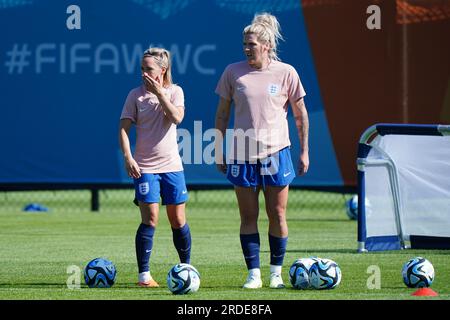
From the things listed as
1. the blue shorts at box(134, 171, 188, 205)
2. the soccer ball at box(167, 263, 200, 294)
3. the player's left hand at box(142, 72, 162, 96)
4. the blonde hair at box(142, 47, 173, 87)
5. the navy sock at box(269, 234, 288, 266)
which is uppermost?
the blonde hair at box(142, 47, 173, 87)

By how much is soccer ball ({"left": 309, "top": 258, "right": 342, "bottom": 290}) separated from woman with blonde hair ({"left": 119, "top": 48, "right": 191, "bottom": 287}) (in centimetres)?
132

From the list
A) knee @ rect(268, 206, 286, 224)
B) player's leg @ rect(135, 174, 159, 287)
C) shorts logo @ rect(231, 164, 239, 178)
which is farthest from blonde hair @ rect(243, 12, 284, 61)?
player's leg @ rect(135, 174, 159, 287)

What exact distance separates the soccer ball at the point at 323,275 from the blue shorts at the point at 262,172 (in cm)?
70

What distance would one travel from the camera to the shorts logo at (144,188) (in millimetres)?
9195

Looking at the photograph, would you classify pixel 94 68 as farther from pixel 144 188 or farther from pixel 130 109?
pixel 144 188

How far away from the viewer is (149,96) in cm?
941

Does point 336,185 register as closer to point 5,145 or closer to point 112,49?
point 112,49

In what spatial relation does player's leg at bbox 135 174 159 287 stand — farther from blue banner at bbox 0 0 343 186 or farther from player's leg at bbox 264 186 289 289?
blue banner at bbox 0 0 343 186

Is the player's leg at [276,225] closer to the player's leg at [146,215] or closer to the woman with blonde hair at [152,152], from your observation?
the woman with blonde hair at [152,152]

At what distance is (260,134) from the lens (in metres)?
8.85

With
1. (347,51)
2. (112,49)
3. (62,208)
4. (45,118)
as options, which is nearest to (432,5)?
(347,51)

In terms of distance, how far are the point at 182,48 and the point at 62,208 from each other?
5441 millimetres

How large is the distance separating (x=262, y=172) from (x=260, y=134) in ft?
0.99

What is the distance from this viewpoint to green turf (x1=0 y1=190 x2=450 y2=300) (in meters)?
8.66
